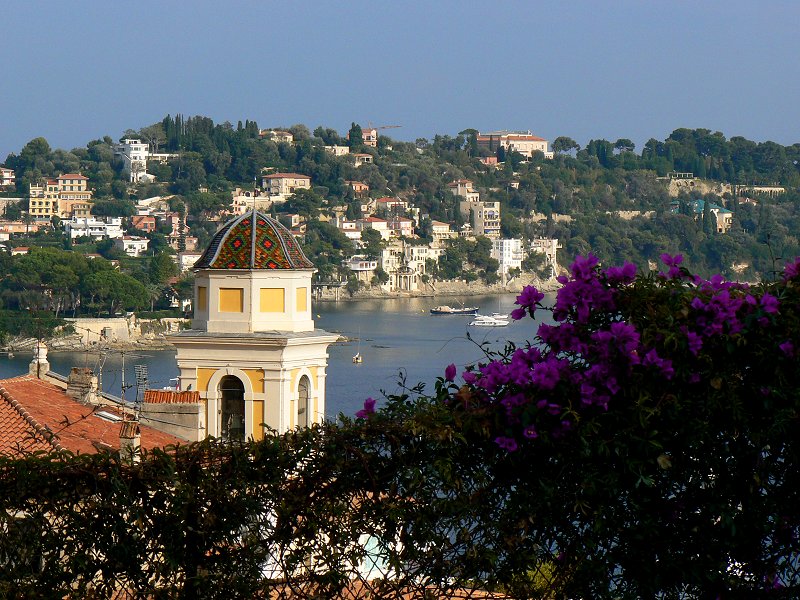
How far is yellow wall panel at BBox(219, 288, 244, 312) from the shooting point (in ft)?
26.8

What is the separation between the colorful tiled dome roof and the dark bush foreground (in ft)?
16.4

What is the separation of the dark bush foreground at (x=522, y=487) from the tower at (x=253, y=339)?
4176 millimetres

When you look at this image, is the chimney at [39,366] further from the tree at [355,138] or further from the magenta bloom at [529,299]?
the tree at [355,138]

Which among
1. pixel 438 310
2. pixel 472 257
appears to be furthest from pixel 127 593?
pixel 472 257

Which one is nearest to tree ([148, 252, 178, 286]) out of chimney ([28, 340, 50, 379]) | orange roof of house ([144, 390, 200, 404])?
chimney ([28, 340, 50, 379])

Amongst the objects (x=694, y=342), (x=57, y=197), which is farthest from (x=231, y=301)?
(x=57, y=197)

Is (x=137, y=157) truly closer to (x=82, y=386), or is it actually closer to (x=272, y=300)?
(x=82, y=386)

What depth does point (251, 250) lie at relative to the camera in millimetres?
8375

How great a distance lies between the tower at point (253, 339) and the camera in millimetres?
7906

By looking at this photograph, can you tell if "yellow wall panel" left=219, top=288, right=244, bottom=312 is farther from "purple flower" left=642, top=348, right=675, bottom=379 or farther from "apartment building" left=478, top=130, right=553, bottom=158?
"apartment building" left=478, top=130, right=553, bottom=158

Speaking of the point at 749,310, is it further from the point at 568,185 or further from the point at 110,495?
the point at 568,185

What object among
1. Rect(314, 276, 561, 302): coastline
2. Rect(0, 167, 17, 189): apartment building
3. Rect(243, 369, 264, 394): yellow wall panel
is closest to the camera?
Rect(243, 369, 264, 394): yellow wall panel

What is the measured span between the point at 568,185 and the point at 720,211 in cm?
1322

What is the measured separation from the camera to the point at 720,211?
13912 cm
